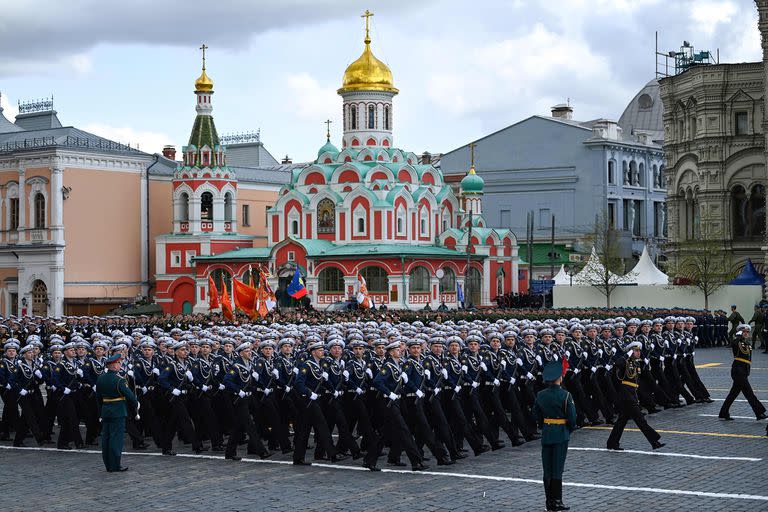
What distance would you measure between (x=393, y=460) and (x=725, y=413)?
6.15 meters

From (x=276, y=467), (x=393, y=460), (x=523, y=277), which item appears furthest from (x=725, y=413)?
(x=523, y=277)

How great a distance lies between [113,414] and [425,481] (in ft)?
14.0

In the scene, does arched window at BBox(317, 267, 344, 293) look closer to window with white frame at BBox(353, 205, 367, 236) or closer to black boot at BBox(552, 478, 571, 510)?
window with white frame at BBox(353, 205, 367, 236)

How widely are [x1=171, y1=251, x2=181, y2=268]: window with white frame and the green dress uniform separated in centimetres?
4660

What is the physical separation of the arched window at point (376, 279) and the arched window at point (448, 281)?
11.0ft

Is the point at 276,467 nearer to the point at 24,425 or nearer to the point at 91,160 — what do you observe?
the point at 24,425

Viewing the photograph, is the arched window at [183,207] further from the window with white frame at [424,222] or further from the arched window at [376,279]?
the window with white frame at [424,222]

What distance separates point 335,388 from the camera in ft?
52.5

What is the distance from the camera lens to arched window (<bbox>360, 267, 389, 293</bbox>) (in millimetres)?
57188

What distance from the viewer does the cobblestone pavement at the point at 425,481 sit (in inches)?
506

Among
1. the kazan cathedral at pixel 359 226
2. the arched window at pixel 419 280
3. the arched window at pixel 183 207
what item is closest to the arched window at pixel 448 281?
the kazan cathedral at pixel 359 226

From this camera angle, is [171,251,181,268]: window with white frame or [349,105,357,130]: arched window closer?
[171,251,181,268]: window with white frame

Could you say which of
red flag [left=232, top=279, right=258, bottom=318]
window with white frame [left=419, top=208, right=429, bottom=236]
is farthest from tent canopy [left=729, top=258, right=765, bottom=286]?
window with white frame [left=419, top=208, right=429, bottom=236]

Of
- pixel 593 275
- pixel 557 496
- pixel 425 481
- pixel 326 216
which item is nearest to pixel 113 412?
pixel 425 481
